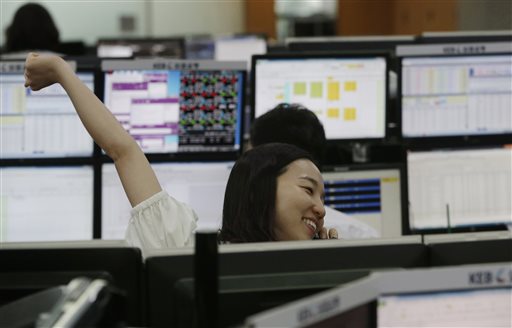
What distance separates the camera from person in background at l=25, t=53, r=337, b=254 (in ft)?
6.57

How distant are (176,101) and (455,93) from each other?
42.4 inches

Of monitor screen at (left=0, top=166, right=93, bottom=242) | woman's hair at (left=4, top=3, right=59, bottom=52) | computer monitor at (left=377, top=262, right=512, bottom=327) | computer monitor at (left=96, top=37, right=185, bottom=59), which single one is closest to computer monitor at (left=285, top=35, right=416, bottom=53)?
monitor screen at (left=0, top=166, right=93, bottom=242)

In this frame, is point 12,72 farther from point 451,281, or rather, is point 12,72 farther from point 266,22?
point 266,22

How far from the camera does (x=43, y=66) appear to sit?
2129mm

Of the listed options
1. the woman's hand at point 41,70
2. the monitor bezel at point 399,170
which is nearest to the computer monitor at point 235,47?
the monitor bezel at point 399,170

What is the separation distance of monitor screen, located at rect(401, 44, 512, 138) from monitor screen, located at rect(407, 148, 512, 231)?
0.10m

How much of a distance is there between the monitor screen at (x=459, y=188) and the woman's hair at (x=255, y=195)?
4.78 ft

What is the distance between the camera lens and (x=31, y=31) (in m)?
5.19

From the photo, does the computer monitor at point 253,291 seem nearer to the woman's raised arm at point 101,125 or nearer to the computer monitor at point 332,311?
the computer monitor at point 332,311

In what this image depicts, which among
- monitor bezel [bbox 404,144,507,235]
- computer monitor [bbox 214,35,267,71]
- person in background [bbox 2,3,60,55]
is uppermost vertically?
computer monitor [bbox 214,35,267,71]

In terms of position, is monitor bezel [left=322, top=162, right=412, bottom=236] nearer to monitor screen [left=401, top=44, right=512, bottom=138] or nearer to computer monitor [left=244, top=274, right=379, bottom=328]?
monitor screen [left=401, top=44, right=512, bottom=138]

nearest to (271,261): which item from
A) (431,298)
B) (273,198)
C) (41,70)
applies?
(431,298)

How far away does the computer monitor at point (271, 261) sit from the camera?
1.43 meters

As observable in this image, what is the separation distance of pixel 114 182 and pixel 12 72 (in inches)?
20.1
